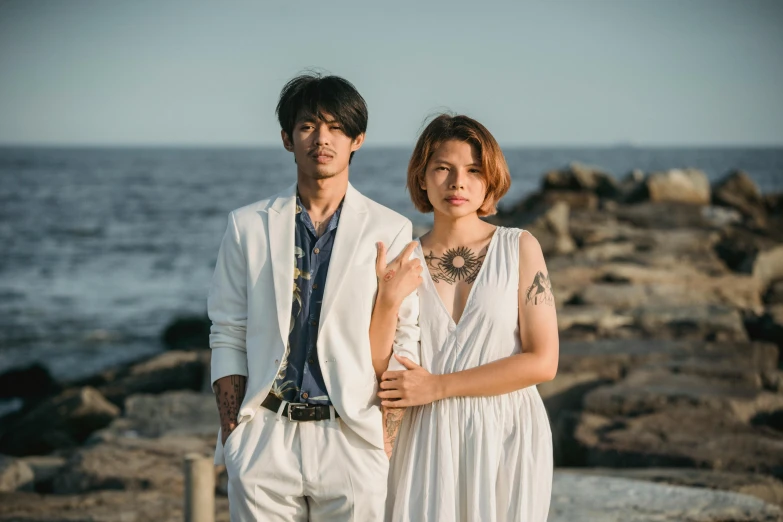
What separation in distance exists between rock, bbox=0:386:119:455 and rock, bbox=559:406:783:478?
547cm

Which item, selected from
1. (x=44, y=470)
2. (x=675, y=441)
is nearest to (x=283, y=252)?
(x=675, y=441)

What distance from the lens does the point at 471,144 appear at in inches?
125

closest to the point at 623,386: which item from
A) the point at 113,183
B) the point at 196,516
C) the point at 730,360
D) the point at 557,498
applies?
the point at 730,360

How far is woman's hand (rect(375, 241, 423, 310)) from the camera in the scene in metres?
2.94

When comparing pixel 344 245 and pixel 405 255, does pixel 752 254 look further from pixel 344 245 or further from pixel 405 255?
pixel 344 245

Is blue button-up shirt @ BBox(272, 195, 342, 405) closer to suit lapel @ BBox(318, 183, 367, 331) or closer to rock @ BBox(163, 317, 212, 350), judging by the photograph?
suit lapel @ BBox(318, 183, 367, 331)

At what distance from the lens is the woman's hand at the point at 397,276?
2.94 m

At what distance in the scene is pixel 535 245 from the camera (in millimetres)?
3232

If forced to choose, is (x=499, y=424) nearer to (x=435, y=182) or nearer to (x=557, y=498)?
(x=435, y=182)

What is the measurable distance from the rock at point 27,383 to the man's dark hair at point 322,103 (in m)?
10.7

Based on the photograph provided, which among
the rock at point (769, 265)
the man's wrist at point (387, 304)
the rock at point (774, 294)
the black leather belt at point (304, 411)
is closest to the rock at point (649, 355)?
the rock at point (774, 294)

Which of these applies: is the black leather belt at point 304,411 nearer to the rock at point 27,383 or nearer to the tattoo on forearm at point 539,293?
the tattoo on forearm at point 539,293

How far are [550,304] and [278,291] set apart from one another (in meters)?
0.95

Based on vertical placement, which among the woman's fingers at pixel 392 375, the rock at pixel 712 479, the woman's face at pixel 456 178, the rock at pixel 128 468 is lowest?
the rock at pixel 128 468
